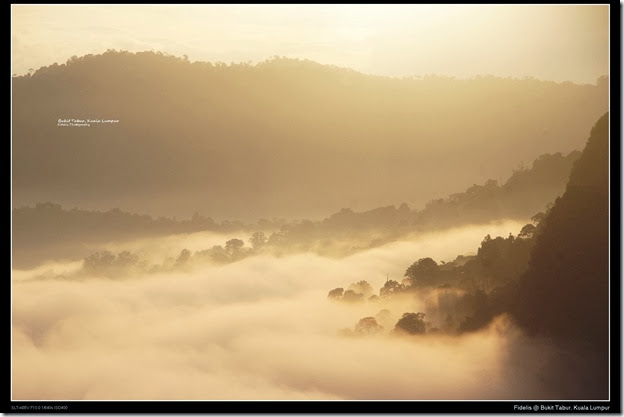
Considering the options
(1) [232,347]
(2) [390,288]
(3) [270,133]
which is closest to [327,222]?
(2) [390,288]

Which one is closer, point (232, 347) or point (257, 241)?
point (232, 347)

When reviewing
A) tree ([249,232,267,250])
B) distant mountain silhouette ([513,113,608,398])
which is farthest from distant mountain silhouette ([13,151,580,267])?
distant mountain silhouette ([513,113,608,398])

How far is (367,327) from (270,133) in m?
1.42

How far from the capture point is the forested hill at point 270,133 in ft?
12.0

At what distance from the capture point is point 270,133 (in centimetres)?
375

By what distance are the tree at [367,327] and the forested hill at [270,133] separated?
2.45ft

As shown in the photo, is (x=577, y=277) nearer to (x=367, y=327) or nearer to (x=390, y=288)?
(x=390, y=288)

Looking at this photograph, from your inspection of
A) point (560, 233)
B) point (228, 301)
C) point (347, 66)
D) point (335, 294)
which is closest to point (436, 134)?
point (347, 66)

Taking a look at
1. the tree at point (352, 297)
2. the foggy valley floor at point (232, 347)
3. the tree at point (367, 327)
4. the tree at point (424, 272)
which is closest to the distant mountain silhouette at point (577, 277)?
the foggy valley floor at point (232, 347)

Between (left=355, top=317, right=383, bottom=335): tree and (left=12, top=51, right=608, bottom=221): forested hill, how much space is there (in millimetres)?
747

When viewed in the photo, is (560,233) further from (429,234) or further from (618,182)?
(429,234)

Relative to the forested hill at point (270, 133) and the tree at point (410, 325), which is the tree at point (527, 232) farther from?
the tree at point (410, 325)

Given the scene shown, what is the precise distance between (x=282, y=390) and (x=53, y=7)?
2.86m

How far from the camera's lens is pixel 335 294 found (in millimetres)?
3633
